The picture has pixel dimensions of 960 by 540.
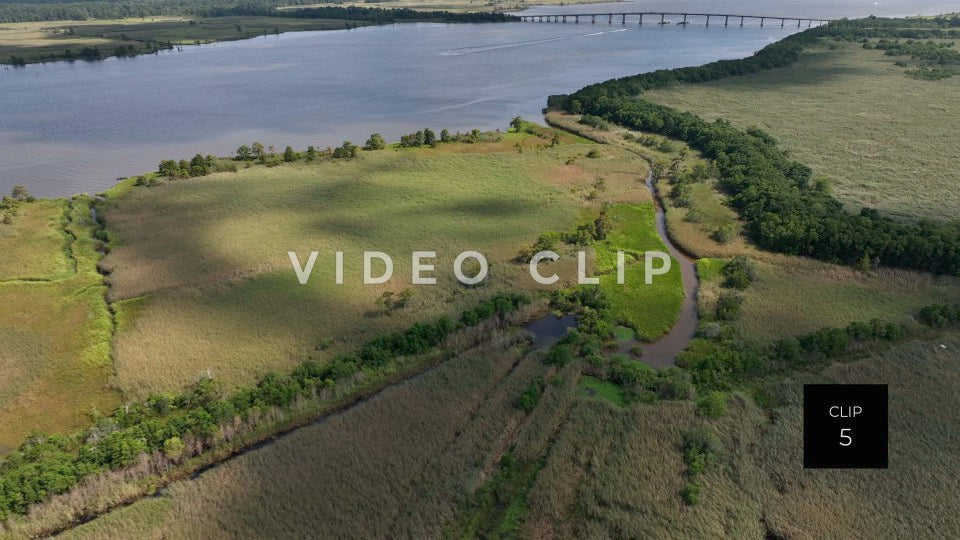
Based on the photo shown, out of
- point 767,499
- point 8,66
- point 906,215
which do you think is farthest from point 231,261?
point 8,66

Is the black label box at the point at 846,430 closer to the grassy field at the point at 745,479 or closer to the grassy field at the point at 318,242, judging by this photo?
the grassy field at the point at 745,479

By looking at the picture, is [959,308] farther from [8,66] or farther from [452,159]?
[8,66]

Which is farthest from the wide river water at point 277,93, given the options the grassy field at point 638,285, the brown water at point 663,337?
the brown water at point 663,337

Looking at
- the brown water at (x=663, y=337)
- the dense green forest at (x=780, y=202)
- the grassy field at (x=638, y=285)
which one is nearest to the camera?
the brown water at (x=663, y=337)

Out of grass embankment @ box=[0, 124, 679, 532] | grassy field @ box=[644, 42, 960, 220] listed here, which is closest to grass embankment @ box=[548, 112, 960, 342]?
grass embankment @ box=[0, 124, 679, 532]

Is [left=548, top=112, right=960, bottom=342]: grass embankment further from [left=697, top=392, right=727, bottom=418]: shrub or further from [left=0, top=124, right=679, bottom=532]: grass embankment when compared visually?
[left=697, top=392, right=727, bottom=418]: shrub

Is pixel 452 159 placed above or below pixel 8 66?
below
